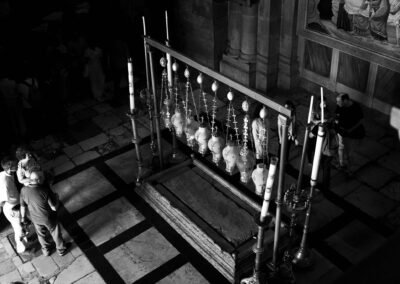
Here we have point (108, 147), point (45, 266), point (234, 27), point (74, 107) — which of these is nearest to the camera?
point (45, 266)

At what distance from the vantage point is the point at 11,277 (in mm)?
5879

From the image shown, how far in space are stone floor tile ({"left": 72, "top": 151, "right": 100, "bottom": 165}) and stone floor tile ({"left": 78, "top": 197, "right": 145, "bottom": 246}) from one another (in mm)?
1286

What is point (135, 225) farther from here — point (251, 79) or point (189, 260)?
point (251, 79)

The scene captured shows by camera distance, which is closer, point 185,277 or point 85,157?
point 185,277

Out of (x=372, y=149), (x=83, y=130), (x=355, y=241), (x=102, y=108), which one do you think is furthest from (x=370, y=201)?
(x=102, y=108)

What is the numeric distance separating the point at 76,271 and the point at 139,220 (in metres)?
1.12

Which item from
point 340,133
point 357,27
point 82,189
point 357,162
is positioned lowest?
point 82,189

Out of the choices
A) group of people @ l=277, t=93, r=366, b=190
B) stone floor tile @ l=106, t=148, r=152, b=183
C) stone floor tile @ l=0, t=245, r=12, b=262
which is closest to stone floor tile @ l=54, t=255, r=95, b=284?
stone floor tile @ l=0, t=245, r=12, b=262

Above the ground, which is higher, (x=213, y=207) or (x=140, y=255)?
(x=213, y=207)

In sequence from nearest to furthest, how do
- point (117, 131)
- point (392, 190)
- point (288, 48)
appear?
point (392, 190)
point (117, 131)
point (288, 48)

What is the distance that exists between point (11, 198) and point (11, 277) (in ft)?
3.19

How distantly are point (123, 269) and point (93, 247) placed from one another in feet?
1.96

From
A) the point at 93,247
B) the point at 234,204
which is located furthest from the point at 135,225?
the point at 234,204

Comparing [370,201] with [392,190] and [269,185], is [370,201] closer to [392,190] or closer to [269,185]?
[392,190]
